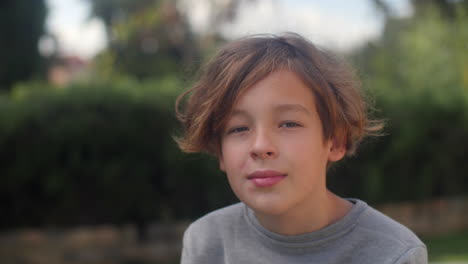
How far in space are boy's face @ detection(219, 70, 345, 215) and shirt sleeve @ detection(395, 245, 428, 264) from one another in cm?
32

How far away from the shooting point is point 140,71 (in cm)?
2200

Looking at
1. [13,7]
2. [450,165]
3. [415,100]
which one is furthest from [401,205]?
[13,7]

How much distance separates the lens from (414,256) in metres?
1.49

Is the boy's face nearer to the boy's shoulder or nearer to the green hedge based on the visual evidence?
the boy's shoulder

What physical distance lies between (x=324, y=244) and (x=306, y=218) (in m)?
0.10

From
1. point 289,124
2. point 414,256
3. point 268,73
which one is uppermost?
point 268,73

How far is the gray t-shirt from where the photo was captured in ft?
5.03

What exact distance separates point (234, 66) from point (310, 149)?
342mm

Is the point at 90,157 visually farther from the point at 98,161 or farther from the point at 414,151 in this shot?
the point at 414,151

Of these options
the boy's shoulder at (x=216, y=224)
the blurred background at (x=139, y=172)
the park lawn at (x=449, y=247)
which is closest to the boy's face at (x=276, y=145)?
the boy's shoulder at (x=216, y=224)

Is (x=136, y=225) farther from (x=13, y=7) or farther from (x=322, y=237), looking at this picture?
(x=13, y=7)

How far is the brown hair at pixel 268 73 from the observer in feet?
5.28

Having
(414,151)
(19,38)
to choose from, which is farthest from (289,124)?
(19,38)

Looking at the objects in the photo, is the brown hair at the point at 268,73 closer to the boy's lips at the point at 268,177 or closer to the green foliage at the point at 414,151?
the boy's lips at the point at 268,177
